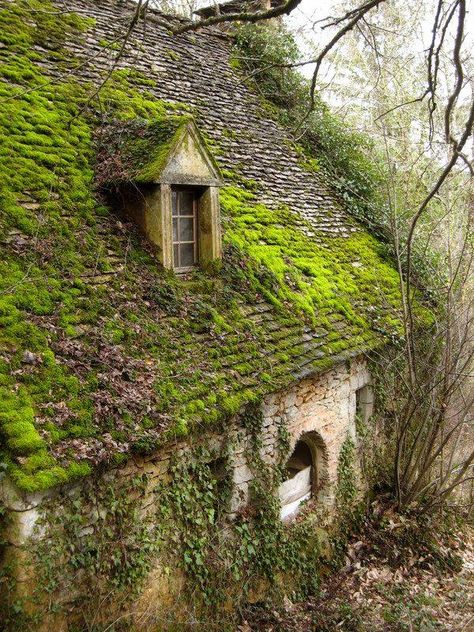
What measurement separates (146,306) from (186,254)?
1360 mm

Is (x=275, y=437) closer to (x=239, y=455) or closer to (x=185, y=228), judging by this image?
(x=239, y=455)

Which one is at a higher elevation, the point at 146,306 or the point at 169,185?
the point at 169,185

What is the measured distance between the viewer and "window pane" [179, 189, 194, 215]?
677 centimetres

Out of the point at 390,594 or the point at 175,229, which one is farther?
the point at 390,594

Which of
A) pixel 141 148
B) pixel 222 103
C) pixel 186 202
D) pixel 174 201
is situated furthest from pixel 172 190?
pixel 222 103

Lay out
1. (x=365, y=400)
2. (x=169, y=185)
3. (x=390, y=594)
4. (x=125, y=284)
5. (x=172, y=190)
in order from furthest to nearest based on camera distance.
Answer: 1. (x=365, y=400)
2. (x=390, y=594)
3. (x=172, y=190)
4. (x=169, y=185)
5. (x=125, y=284)

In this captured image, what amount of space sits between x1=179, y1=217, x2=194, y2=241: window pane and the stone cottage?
0.02 metres

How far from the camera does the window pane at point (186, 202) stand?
6766mm

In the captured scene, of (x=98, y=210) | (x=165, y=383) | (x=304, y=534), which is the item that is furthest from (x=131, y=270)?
(x=304, y=534)

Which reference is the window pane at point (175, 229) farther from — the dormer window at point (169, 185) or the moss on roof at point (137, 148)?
the moss on roof at point (137, 148)

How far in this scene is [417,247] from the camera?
11.9m

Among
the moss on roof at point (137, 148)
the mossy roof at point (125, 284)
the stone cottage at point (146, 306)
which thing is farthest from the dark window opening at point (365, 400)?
the moss on roof at point (137, 148)

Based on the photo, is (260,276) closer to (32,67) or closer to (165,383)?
(165,383)

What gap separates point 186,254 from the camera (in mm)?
6895
